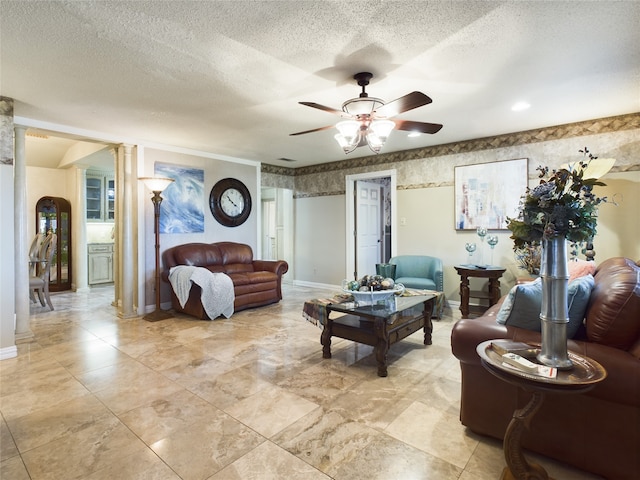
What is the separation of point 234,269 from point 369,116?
3440mm

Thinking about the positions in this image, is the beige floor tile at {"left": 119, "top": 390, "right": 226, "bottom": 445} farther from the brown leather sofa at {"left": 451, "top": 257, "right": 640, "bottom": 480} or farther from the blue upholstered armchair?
the blue upholstered armchair

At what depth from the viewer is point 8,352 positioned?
10.5 feet

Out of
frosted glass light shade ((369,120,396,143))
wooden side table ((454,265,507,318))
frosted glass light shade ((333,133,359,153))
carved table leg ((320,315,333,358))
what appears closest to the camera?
frosted glass light shade ((369,120,396,143))

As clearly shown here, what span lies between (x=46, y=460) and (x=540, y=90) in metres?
4.42

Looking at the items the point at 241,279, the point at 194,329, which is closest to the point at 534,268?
the point at 241,279

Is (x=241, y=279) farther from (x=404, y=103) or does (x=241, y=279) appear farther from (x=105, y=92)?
(x=404, y=103)

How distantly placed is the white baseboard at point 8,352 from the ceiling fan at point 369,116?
351 cm

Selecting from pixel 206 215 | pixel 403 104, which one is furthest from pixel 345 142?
pixel 206 215

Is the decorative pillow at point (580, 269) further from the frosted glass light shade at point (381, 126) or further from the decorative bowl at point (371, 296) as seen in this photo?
the frosted glass light shade at point (381, 126)

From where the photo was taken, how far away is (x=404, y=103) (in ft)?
8.11

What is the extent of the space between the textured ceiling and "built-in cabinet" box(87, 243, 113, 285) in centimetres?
378

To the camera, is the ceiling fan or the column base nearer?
the ceiling fan

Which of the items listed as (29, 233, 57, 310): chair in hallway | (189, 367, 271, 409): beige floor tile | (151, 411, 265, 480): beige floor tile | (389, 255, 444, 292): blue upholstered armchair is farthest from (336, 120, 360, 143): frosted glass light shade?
(29, 233, 57, 310): chair in hallway

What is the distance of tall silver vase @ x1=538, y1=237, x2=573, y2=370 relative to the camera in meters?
1.44
